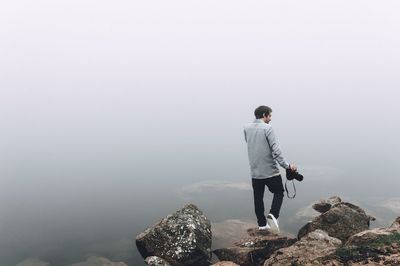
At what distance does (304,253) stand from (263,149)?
3.08m

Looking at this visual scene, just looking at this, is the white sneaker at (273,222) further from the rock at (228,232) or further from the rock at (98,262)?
the rock at (98,262)

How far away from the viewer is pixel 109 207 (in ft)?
72.6

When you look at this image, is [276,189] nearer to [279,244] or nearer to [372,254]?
[279,244]

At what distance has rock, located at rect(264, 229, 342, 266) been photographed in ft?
25.8

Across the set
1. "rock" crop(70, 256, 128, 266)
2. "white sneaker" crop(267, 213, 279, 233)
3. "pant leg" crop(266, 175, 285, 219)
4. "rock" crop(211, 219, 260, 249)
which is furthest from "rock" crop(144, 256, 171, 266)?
"pant leg" crop(266, 175, 285, 219)

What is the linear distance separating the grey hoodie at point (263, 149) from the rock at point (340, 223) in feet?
7.88

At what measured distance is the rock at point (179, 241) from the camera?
34.2ft

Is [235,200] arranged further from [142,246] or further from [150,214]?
[142,246]

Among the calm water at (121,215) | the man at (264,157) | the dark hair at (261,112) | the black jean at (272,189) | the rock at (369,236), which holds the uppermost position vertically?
the dark hair at (261,112)

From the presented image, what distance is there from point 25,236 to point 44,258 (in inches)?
142

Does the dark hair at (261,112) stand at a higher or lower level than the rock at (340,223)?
higher

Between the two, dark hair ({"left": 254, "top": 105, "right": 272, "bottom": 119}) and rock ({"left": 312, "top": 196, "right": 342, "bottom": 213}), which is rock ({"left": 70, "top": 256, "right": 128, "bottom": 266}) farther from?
rock ({"left": 312, "top": 196, "right": 342, "bottom": 213})

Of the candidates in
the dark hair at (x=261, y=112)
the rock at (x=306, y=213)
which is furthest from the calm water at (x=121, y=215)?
A: the dark hair at (x=261, y=112)

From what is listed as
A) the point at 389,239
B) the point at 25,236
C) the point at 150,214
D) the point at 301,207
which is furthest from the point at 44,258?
the point at 301,207
